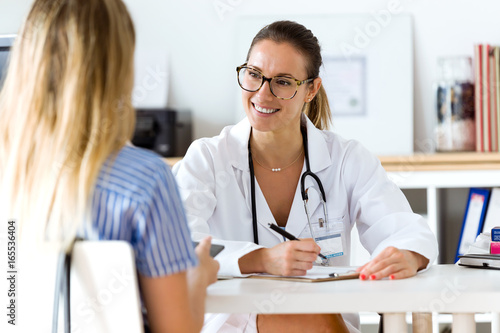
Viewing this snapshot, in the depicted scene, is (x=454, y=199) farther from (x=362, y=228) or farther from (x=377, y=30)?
(x=362, y=228)

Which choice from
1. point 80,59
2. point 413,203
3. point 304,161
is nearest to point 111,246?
point 80,59

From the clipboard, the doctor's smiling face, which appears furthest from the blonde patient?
the doctor's smiling face

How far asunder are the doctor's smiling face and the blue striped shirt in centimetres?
90

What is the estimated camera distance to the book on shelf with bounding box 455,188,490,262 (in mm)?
2828

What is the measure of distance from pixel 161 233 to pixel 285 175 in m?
0.96

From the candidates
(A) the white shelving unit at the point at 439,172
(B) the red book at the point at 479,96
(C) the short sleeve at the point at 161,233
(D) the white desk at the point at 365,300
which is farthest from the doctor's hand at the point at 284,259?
(B) the red book at the point at 479,96

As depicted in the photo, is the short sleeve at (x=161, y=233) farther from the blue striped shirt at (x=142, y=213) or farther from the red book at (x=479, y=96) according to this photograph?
the red book at (x=479, y=96)

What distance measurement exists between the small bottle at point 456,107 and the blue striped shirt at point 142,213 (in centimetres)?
220

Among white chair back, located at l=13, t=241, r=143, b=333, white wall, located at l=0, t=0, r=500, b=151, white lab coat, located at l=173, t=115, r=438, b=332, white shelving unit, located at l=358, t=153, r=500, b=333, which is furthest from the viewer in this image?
white wall, located at l=0, t=0, r=500, b=151

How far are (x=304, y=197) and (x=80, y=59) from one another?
96cm

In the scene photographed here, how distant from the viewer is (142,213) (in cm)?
102

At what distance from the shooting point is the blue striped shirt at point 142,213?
1.02 meters

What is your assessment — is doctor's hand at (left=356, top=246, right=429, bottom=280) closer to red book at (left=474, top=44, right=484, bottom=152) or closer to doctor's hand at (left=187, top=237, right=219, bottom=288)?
doctor's hand at (left=187, top=237, right=219, bottom=288)

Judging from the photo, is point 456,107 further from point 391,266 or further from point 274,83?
point 391,266
